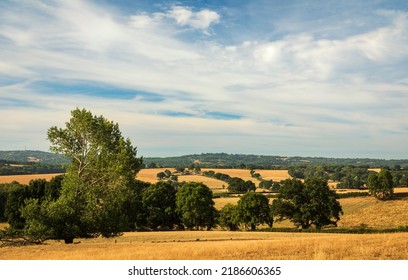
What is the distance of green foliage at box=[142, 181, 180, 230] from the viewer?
9100 centimetres

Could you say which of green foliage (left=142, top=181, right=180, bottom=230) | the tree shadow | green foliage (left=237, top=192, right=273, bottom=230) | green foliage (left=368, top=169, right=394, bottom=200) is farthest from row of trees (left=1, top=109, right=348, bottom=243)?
the tree shadow

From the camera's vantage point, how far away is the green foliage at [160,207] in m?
91.0

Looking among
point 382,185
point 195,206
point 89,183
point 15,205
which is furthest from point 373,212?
point 15,205

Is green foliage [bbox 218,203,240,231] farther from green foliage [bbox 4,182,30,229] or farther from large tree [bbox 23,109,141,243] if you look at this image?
large tree [bbox 23,109,141,243]

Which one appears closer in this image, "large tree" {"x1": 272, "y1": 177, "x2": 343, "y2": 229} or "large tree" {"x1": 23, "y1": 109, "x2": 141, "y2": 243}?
"large tree" {"x1": 23, "y1": 109, "x2": 141, "y2": 243}

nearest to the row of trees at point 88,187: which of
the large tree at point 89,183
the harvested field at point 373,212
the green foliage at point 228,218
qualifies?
the large tree at point 89,183

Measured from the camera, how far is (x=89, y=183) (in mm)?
43844

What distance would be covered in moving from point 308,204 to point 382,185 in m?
53.5

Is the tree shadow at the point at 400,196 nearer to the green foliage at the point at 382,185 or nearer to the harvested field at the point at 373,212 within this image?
the harvested field at the point at 373,212

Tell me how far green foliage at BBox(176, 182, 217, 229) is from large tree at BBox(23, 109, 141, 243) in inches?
1719

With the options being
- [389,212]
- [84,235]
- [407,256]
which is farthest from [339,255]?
[389,212]

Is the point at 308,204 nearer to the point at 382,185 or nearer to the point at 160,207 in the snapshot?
the point at 160,207

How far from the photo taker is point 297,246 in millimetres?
25531

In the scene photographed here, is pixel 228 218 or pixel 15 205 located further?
pixel 228 218
